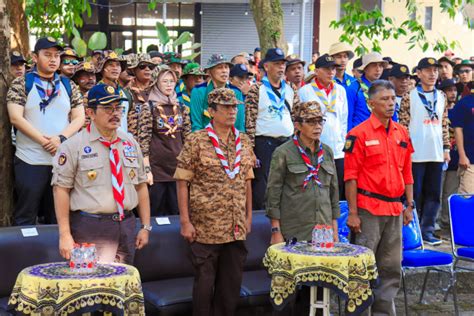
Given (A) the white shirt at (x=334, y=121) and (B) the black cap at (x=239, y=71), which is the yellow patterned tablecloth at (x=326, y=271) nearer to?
(A) the white shirt at (x=334, y=121)

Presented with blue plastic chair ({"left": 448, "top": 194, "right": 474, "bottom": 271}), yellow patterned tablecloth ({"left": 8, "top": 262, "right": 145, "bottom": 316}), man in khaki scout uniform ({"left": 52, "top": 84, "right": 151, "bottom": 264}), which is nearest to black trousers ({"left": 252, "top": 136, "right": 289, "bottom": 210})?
blue plastic chair ({"left": 448, "top": 194, "right": 474, "bottom": 271})

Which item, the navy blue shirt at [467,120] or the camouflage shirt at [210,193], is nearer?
the camouflage shirt at [210,193]

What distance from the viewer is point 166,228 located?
7.26 meters

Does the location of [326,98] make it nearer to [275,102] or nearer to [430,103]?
[275,102]

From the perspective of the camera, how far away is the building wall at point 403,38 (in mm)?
21641

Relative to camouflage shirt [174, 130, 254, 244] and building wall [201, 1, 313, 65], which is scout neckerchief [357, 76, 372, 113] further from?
building wall [201, 1, 313, 65]

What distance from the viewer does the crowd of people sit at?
5629 mm

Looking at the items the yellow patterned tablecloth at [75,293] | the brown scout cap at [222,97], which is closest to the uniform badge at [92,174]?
the yellow patterned tablecloth at [75,293]

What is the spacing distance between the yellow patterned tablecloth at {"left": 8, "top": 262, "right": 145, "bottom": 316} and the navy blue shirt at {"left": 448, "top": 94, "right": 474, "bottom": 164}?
6312mm

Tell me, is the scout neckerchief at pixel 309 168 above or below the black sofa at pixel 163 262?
above

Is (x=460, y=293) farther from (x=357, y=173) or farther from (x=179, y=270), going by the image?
(x=179, y=270)

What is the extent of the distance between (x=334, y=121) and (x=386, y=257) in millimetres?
2223

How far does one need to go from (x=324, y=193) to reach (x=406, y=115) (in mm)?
3047

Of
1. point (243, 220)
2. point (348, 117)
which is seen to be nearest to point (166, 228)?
point (243, 220)
